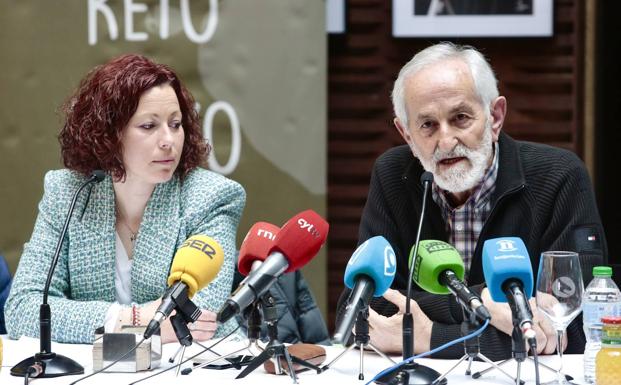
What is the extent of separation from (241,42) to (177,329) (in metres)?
2.60

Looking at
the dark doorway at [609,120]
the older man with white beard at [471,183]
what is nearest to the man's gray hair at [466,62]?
the older man with white beard at [471,183]

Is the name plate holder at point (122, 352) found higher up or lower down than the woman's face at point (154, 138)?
lower down

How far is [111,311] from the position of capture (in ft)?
10.1

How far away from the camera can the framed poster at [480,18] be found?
483cm

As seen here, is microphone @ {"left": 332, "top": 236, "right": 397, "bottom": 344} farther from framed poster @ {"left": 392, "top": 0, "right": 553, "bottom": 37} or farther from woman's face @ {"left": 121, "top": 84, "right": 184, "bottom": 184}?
framed poster @ {"left": 392, "top": 0, "right": 553, "bottom": 37}

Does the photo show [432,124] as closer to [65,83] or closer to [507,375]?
[507,375]

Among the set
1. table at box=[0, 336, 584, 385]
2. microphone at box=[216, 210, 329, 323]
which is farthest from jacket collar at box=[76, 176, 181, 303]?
microphone at box=[216, 210, 329, 323]

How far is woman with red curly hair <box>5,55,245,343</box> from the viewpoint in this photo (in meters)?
3.34

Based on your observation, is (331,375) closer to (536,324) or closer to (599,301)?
(536,324)

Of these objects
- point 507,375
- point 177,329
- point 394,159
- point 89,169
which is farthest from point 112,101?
point 507,375

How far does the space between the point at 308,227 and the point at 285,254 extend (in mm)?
92

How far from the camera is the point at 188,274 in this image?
2350mm

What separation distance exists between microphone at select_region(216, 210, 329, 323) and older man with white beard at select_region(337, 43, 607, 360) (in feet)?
2.20

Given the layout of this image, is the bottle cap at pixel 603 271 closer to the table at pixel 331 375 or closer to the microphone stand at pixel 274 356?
the table at pixel 331 375
